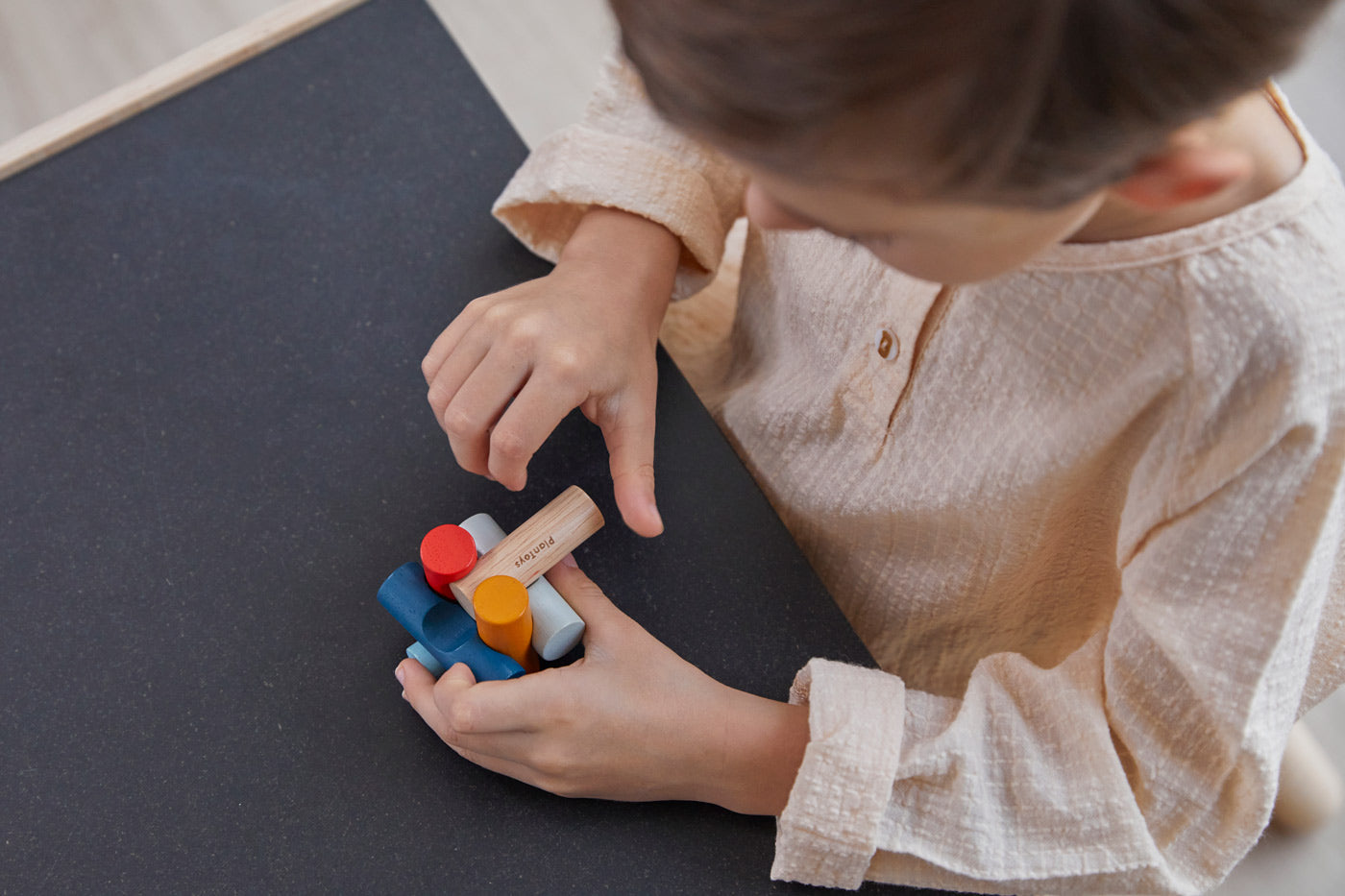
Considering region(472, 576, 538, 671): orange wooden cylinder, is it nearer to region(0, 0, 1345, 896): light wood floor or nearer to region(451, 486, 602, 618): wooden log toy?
region(451, 486, 602, 618): wooden log toy

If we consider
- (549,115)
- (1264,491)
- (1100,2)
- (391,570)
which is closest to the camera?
(1100,2)

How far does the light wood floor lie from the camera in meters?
1.41

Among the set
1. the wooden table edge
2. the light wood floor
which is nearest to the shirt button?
the wooden table edge

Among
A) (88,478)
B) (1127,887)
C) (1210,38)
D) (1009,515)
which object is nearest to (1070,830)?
(1127,887)

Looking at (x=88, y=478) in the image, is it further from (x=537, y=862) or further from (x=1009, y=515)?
(x=1009, y=515)

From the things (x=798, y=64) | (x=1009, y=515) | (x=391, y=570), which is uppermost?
(x=798, y=64)

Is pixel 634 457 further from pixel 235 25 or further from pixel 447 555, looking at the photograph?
pixel 235 25

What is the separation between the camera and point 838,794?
47 cm

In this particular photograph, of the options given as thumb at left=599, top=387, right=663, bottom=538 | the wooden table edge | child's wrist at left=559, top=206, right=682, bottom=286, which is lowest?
thumb at left=599, top=387, right=663, bottom=538

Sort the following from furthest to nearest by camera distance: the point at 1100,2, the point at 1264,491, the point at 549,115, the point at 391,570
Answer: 1. the point at 549,115
2. the point at 391,570
3. the point at 1264,491
4. the point at 1100,2

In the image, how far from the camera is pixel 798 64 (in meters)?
0.29

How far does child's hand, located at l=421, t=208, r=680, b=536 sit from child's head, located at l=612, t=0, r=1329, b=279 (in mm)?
236

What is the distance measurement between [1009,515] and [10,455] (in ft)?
2.01

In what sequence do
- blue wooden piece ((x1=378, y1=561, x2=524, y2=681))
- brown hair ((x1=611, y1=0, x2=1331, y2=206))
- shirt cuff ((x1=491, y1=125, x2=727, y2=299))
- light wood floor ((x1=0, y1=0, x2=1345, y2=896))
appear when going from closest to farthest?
1. brown hair ((x1=611, y1=0, x2=1331, y2=206))
2. blue wooden piece ((x1=378, y1=561, x2=524, y2=681))
3. shirt cuff ((x1=491, y1=125, x2=727, y2=299))
4. light wood floor ((x1=0, y1=0, x2=1345, y2=896))
